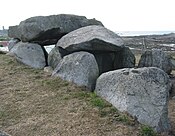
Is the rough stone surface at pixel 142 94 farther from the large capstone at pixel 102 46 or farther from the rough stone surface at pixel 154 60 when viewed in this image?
the rough stone surface at pixel 154 60

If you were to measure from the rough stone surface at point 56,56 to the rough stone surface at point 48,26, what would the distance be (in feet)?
3.26

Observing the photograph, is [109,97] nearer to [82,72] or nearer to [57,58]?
[82,72]

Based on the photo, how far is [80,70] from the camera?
8852mm

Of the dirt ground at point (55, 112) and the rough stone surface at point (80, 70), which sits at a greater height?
the rough stone surface at point (80, 70)

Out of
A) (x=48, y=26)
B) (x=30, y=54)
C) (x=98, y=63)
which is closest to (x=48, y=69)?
(x=30, y=54)

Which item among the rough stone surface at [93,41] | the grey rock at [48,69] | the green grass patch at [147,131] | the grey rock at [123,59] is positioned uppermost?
the rough stone surface at [93,41]

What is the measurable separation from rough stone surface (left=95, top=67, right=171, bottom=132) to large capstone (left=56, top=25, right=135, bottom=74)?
7.06 ft

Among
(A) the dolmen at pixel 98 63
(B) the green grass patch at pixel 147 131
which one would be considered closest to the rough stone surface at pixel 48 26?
(A) the dolmen at pixel 98 63

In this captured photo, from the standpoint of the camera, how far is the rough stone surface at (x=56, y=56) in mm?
10773

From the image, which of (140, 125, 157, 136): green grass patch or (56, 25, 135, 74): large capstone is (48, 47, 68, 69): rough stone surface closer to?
(56, 25, 135, 74): large capstone

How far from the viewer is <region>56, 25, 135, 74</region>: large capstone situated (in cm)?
975

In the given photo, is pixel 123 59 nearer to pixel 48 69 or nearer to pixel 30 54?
pixel 48 69


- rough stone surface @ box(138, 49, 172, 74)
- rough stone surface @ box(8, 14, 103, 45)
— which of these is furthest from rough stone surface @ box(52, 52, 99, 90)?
rough stone surface @ box(138, 49, 172, 74)

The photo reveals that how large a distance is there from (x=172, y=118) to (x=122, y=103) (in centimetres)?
130
